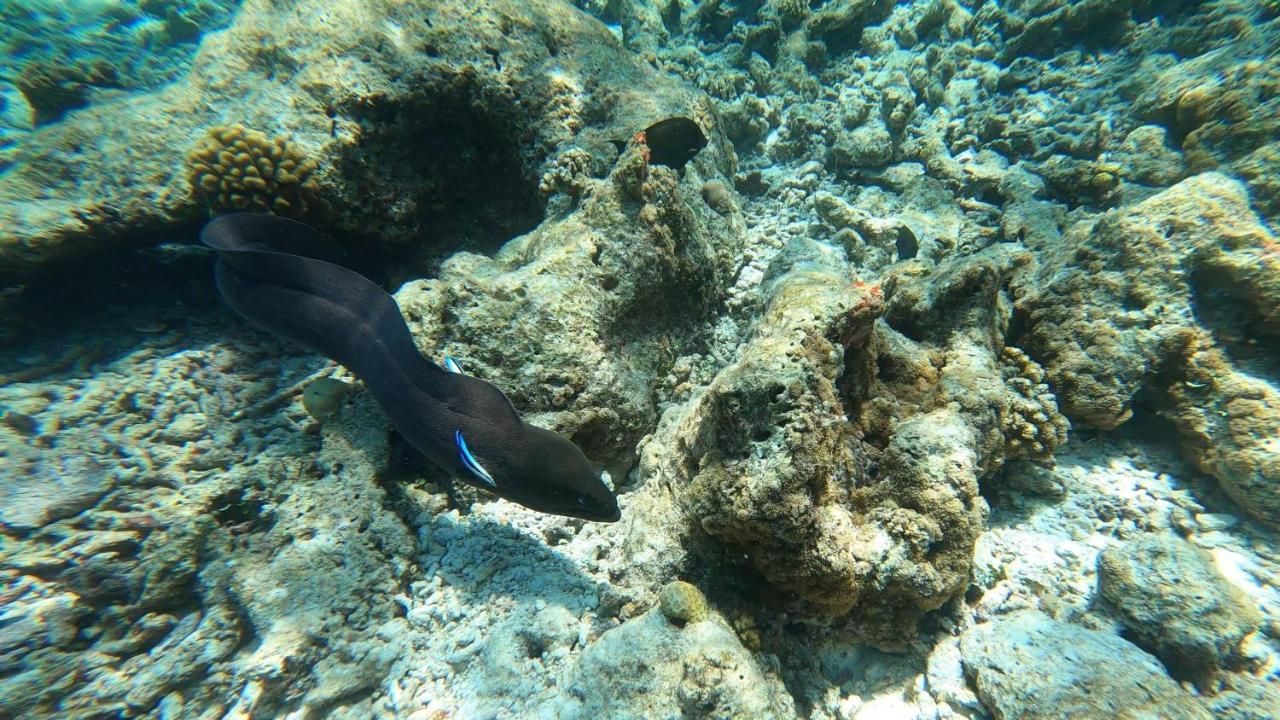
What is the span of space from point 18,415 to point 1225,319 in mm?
7391

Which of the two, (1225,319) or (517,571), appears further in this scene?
(1225,319)

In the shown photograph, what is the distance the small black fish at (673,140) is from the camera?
3.60 meters

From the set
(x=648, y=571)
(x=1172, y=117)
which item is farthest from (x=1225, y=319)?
(x=648, y=571)

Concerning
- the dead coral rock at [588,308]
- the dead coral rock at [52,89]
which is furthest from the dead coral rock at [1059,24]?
the dead coral rock at [52,89]

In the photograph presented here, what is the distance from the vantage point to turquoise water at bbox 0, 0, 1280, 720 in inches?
82.6

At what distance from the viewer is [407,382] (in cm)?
242

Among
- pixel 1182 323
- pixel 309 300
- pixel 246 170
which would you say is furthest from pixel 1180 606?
pixel 246 170

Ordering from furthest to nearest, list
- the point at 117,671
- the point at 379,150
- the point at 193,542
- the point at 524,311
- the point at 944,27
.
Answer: the point at 944,27 → the point at 379,150 → the point at 524,311 → the point at 193,542 → the point at 117,671

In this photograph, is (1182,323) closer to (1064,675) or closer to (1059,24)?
(1064,675)

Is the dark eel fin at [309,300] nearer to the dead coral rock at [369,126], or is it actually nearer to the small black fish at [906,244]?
the dead coral rock at [369,126]

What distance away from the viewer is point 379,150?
3.38 m

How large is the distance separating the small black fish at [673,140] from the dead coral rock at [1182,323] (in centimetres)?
297

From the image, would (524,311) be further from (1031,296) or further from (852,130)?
(852,130)

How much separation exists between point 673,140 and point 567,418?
2.56m
